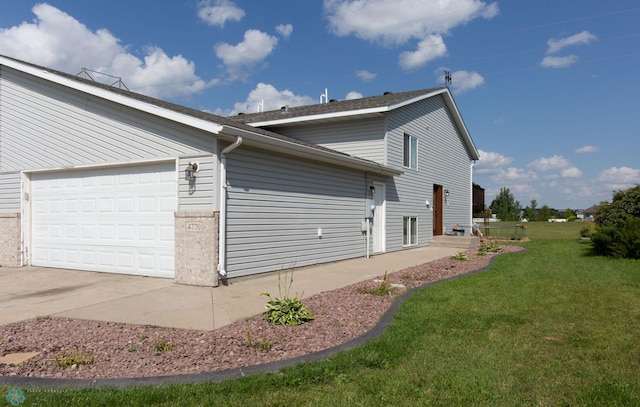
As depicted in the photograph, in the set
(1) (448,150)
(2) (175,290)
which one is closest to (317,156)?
(2) (175,290)

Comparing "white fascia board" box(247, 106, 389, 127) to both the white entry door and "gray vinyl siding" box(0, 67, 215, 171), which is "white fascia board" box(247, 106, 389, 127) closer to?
the white entry door

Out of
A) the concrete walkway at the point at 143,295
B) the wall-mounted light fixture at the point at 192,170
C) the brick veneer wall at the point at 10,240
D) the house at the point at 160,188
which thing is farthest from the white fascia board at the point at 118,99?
the brick veneer wall at the point at 10,240

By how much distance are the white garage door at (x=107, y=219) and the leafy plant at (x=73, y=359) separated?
169 inches

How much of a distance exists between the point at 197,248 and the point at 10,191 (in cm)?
650

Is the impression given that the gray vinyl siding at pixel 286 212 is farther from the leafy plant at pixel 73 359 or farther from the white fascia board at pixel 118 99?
the leafy plant at pixel 73 359

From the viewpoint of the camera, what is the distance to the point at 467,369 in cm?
391

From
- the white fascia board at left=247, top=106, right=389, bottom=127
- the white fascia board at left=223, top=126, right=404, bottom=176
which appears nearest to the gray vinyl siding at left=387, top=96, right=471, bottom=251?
the white fascia board at left=247, top=106, right=389, bottom=127

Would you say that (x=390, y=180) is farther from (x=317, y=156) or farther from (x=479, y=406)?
(x=479, y=406)

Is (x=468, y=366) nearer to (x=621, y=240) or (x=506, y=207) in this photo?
(x=621, y=240)

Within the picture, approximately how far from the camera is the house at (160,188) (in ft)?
26.8

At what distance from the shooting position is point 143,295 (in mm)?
7191

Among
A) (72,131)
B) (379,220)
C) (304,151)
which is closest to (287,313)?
(304,151)

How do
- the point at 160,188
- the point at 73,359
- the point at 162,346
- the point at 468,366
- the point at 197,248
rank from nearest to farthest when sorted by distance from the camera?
the point at 468,366, the point at 73,359, the point at 162,346, the point at 197,248, the point at 160,188

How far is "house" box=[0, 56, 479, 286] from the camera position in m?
8.16
